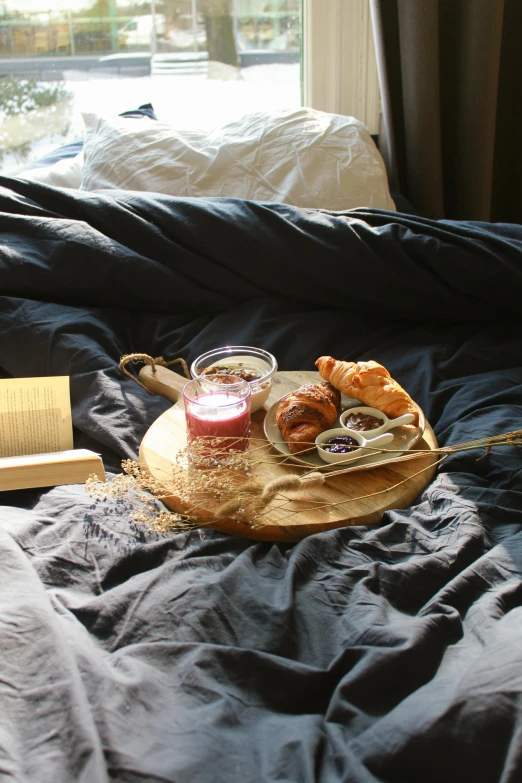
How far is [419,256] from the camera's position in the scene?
4.78 ft

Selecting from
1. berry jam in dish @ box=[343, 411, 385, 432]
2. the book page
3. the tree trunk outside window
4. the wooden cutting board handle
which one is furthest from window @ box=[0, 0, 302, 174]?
berry jam in dish @ box=[343, 411, 385, 432]

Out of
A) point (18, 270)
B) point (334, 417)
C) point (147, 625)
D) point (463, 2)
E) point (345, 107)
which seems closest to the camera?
point (147, 625)

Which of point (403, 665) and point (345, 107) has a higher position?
point (345, 107)

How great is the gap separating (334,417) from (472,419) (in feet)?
0.76

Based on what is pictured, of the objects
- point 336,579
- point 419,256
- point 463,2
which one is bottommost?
point 336,579

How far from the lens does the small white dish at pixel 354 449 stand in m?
1.05

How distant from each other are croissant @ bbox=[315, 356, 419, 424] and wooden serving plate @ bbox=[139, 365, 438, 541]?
0.06m

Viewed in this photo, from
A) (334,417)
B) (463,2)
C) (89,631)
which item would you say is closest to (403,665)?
(89,631)

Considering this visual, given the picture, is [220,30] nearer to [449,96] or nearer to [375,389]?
[449,96]

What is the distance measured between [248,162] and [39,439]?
3.47 feet

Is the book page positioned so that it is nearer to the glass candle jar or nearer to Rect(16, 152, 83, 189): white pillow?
the glass candle jar

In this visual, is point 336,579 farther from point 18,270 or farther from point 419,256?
point 18,270

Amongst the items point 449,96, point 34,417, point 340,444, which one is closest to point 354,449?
point 340,444

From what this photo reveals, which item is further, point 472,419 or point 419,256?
point 419,256
